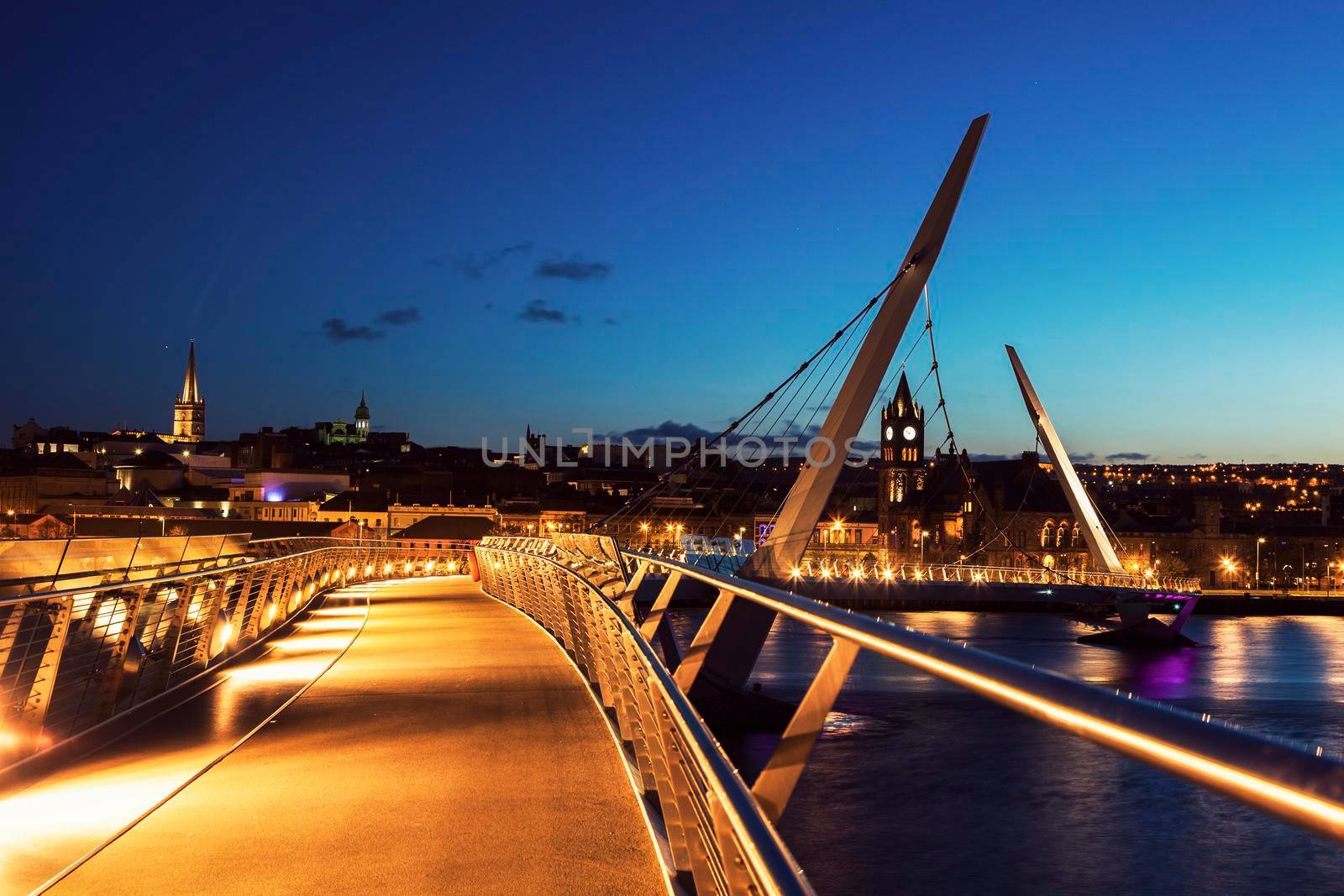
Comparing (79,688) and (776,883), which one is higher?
(776,883)

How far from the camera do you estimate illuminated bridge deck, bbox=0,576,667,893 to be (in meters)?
4.01

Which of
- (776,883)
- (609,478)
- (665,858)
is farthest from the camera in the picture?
(609,478)

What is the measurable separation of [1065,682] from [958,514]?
454 feet

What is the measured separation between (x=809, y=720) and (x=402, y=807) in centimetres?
324

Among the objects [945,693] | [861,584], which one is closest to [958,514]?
[861,584]

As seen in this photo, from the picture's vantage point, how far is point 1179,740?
3.33 feet

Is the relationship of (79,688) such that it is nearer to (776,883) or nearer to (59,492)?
(776,883)

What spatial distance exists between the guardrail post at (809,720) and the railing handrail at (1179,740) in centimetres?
50

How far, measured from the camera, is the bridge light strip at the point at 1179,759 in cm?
85

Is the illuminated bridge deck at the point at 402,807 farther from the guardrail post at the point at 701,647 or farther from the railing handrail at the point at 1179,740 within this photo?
the railing handrail at the point at 1179,740

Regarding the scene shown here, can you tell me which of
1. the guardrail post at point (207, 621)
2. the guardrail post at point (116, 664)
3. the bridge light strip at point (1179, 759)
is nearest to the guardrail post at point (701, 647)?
the bridge light strip at point (1179, 759)

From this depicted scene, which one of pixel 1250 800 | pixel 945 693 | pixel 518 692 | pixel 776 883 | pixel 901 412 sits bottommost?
pixel 945 693

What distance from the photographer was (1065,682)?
4.16ft

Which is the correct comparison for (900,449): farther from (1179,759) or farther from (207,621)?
(1179,759)
